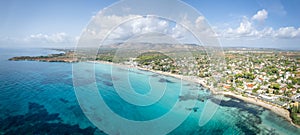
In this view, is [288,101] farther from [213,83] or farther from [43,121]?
[43,121]

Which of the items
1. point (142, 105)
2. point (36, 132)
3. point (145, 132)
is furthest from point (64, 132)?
point (142, 105)

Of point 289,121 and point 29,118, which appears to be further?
point 289,121

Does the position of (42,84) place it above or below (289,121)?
above

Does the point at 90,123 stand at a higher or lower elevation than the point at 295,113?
higher

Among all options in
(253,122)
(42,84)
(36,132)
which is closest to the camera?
(36,132)

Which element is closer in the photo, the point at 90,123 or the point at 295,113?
the point at 90,123

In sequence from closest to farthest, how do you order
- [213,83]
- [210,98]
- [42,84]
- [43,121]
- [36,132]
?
1. [36,132]
2. [43,121]
3. [210,98]
4. [42,84]
5. [213,83]

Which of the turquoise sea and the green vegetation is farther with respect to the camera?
the green vegetation

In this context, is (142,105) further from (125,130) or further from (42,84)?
(42,84)

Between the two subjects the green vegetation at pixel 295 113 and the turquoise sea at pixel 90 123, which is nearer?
the turquoise sea at pixel 90 123

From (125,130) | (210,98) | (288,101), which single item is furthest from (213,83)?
(125,130)
